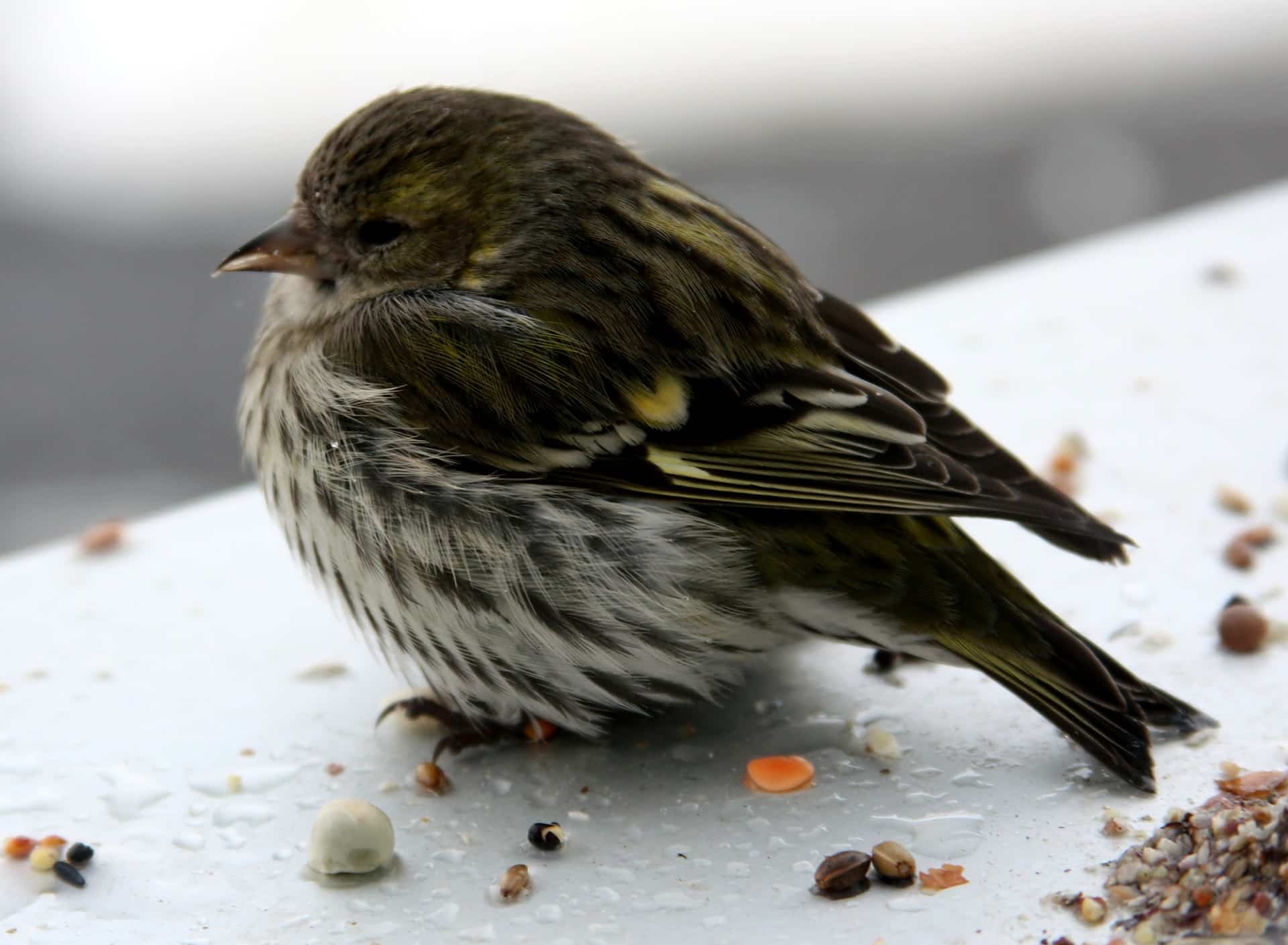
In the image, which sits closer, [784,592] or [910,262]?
[784,592]

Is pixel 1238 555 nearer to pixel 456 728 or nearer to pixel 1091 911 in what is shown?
pixel 1091 911

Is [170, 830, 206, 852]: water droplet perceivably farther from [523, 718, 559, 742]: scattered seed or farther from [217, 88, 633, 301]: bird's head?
[217, 88, 633, 301]: bird's head

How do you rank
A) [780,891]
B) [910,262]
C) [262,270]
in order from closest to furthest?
[780,891] < [262,270] < [910,262]

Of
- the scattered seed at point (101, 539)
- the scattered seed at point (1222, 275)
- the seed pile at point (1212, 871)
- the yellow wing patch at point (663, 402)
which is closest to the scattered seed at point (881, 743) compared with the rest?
the seed pile at point (1212, 871)

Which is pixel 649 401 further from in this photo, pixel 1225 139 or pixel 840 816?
pixel 1225 139

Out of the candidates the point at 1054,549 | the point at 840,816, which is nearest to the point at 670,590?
the point at 840,816

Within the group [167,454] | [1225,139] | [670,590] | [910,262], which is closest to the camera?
[670,590]

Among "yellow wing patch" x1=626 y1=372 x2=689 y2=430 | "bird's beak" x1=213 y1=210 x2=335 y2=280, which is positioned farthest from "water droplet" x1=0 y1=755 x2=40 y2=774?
"yellow wing patch" x1=626 y1=372 x2=689 y2=430

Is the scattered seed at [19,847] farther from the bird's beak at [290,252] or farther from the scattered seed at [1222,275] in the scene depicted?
the scattered seed at [1222,275]
